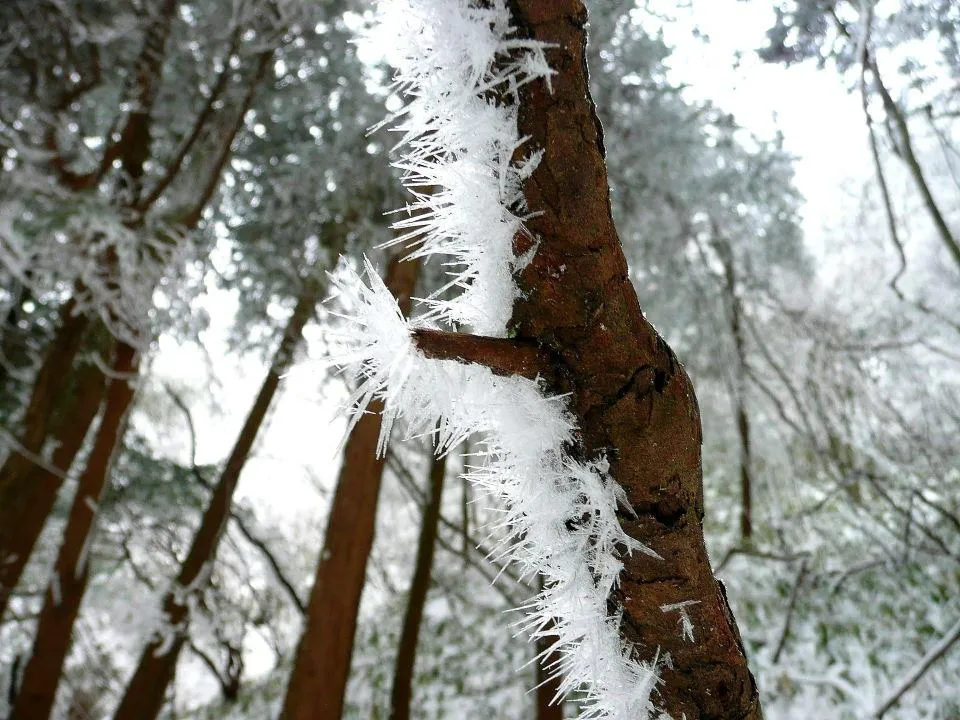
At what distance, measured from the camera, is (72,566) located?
15.8 feet

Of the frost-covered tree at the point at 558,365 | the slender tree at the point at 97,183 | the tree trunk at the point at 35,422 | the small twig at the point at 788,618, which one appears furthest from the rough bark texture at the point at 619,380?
the tree trunk at the point at 35,422

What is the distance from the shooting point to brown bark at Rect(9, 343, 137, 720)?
4.74 metres

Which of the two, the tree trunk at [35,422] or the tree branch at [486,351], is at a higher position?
the tree trunk at [35,422]

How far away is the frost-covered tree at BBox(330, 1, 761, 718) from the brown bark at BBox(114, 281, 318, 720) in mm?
4781

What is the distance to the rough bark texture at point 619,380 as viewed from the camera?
61cm

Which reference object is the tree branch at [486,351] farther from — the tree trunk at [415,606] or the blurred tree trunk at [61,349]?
the blurred tree trunk at [61,349]

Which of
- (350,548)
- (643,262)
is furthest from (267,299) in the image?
(643,262)

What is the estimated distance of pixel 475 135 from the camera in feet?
2.05

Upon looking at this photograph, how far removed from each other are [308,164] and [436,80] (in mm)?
5242

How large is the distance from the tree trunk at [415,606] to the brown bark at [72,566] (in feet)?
8.59

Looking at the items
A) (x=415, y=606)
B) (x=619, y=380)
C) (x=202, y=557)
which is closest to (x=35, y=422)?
(x=202, y=557)

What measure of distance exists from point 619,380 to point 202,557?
235 inches

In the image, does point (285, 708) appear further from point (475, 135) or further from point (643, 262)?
point (643, 262)

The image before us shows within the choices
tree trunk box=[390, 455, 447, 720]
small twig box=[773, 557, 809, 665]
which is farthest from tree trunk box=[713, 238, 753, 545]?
tree trunk box=[390, 455, 447, 720]
